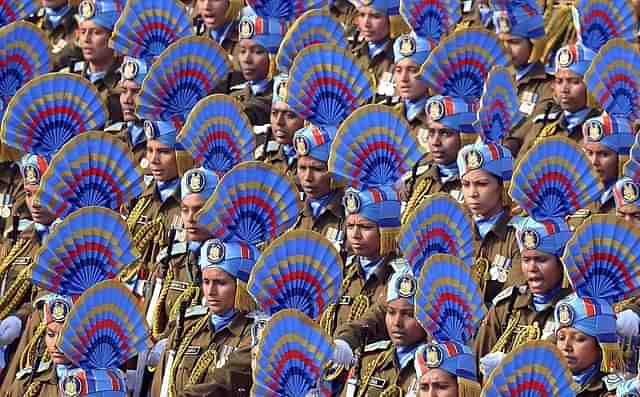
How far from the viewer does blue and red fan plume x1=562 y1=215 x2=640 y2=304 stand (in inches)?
611

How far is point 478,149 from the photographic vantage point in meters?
17.0

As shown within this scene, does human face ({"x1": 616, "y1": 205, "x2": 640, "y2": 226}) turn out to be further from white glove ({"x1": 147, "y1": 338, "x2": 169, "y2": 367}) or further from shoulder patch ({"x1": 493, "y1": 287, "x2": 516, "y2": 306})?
white glove ({"x1": 147, "y1": 338, "x2": 169, "y2": 367})

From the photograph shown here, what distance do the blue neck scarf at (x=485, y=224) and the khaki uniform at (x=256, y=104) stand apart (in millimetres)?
2389

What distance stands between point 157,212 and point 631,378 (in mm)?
4476

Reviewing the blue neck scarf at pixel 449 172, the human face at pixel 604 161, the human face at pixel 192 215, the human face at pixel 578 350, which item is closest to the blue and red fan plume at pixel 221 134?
the human face at pixel 192 215

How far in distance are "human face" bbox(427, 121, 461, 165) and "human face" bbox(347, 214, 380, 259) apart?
994mm

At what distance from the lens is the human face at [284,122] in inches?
720

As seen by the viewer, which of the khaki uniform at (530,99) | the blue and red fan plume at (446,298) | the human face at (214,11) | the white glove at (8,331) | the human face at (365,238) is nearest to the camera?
the blue and red fan plume at (446,298)

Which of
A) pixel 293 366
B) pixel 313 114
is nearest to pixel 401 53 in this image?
pixel 313 114

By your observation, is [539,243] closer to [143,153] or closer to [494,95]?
[494,95]

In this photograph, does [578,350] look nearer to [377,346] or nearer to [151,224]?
[377,346]

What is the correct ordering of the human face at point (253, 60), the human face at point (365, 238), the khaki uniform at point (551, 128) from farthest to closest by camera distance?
the human face at point (253, 60)
the khaki uniform at point (551, 128)
the human face at point (365, 238)

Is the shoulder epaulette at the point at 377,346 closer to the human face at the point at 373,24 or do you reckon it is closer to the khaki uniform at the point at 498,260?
the khaki uniform at the point at 498,260

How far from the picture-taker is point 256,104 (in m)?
18.9
